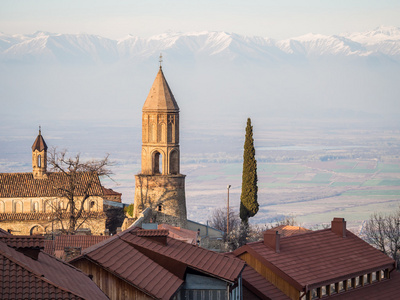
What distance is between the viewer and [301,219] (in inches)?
5797

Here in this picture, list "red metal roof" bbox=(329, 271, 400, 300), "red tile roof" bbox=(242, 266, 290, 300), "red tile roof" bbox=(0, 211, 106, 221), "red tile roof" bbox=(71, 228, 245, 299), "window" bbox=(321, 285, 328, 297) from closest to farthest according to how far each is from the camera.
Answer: "red tile roof" bbox=(71, 228, 245, 299)
"red tile roof" bbox=(242, 266, 290, 300)
"window" bbox=(321, 285, 328, 297)
"red metal roof" bbox=(329, 271, 400, 300)
"red tile roof" bbox=(0, 211, 106, 221)

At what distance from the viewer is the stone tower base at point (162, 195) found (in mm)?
74750

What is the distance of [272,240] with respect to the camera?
3744cm

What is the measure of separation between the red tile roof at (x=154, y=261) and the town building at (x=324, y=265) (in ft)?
16.7

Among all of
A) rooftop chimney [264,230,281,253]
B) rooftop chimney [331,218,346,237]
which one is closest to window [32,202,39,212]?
rooftop chimney [331,218,346,237]

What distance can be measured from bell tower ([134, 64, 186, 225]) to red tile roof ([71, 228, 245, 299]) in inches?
1714

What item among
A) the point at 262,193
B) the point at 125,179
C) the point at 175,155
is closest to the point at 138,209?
the point at 175,155

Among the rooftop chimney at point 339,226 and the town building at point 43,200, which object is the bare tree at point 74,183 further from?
the rooftop chimney at point 339,226

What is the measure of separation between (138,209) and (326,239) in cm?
3523

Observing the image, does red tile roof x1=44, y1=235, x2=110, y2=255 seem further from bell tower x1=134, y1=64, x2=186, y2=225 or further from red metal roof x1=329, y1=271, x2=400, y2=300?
bell tower x1=134, y1=64, x2=186, y2=225

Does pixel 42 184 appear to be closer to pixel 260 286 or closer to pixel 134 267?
pixel 260 286

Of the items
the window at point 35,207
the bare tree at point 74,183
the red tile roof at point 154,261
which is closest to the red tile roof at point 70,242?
the red tile roof at point 154,261

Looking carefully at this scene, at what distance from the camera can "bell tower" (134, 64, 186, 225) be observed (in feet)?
245

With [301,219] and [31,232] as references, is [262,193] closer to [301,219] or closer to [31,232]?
[301,219]
